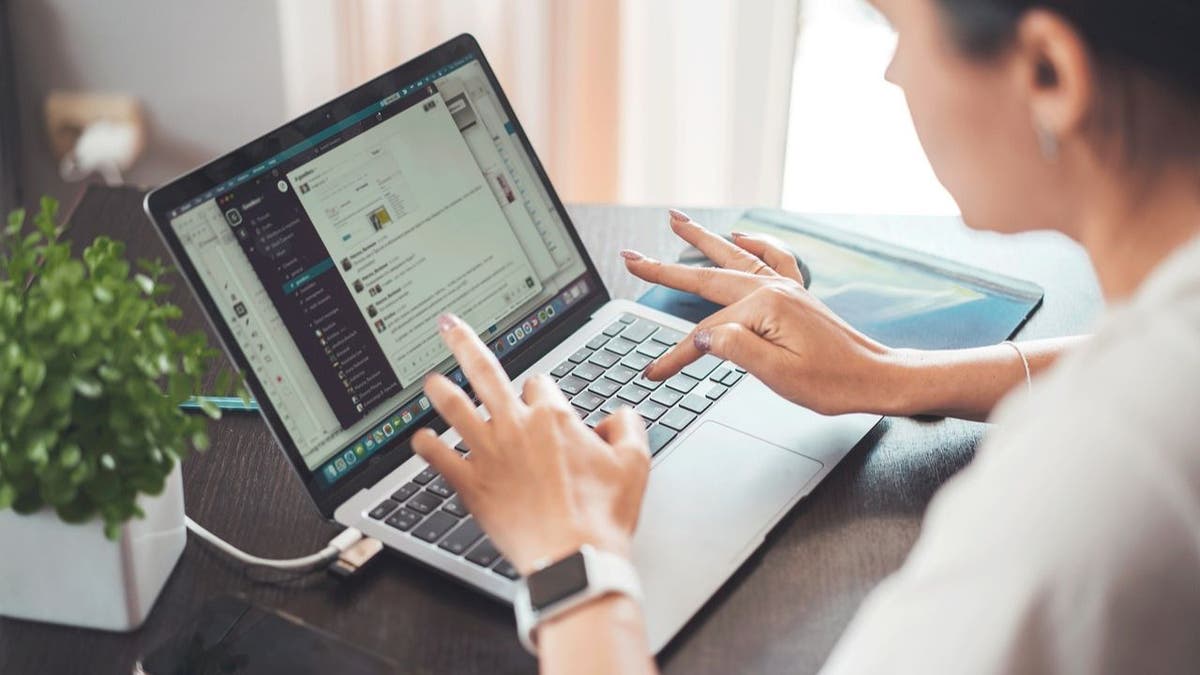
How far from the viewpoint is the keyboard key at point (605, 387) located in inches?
40.4

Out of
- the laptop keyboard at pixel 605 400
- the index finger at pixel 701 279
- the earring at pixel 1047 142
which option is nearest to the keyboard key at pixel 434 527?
the laptop keyboard at pixel 605 400

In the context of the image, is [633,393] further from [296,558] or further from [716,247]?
[296,558]

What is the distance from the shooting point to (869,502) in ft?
3.09

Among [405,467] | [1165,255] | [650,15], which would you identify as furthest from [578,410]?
[650,15]

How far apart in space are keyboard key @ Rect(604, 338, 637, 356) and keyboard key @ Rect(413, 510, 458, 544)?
262 mm

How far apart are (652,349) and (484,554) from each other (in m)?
0.31

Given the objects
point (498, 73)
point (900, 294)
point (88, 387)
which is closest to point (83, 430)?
point (88, 387)

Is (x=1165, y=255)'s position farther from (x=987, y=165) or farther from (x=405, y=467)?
(x=405, y=467)

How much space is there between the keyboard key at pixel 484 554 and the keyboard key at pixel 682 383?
0.26 m

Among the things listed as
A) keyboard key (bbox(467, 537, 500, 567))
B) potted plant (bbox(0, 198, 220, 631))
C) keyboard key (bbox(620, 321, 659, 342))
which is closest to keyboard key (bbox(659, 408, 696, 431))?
keyboard key (bbox(620, 321, 659, 342))

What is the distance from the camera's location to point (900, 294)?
120 centimetres

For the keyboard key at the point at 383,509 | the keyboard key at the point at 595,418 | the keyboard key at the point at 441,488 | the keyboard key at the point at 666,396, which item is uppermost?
the keyboard key at the point at 441,488

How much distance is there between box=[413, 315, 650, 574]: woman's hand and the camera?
2.54 feet

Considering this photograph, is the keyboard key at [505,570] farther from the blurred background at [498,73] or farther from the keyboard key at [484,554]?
the blurred background at [498,73]
